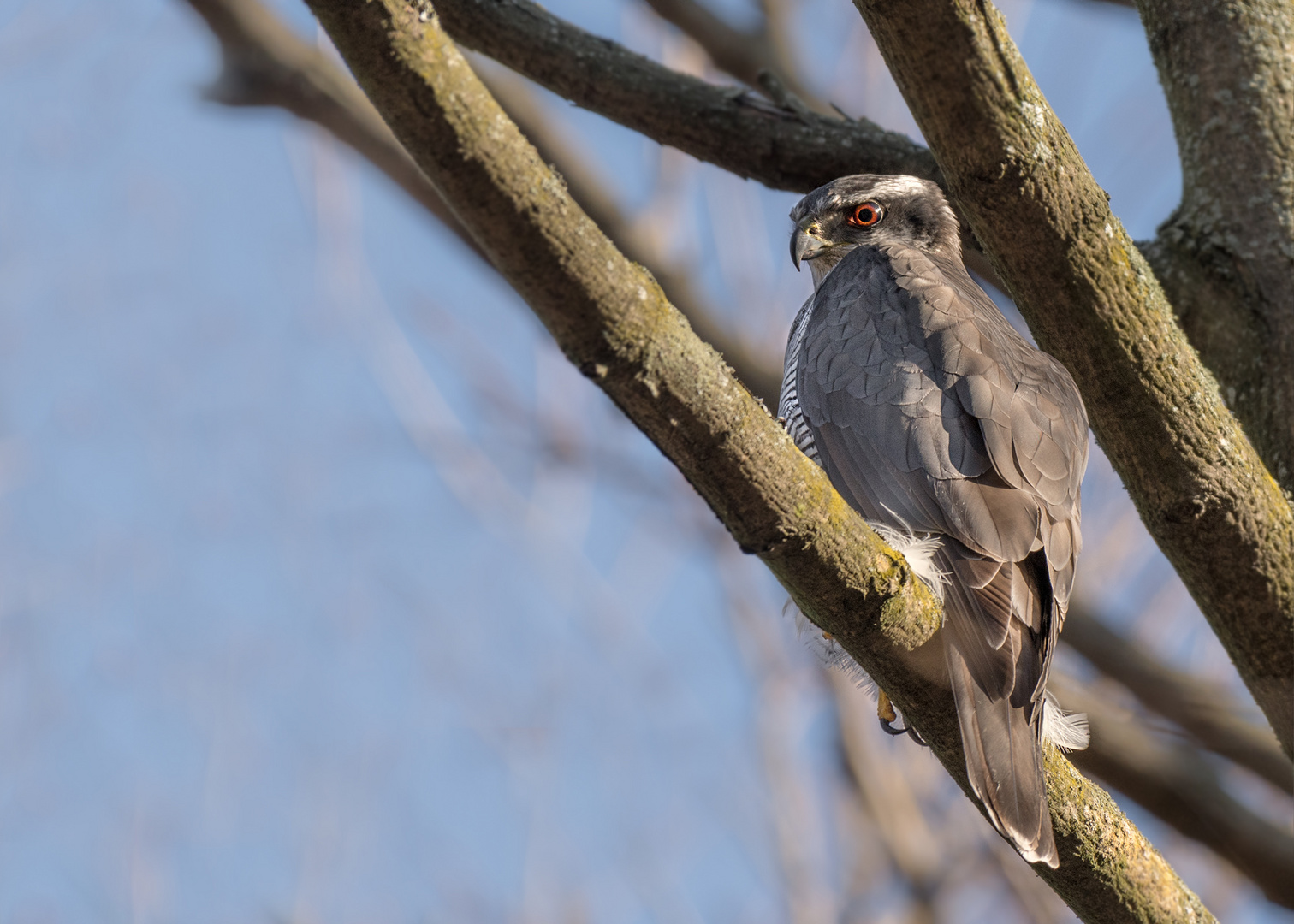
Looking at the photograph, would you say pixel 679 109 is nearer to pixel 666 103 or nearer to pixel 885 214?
pixel 666 103

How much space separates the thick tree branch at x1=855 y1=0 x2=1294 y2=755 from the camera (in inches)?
104

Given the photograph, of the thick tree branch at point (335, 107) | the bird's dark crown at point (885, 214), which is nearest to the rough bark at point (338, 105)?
the thick tree branch at point (335, 107)

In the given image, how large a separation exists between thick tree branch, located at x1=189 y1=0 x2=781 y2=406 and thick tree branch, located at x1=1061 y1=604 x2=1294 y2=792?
1.52 metres

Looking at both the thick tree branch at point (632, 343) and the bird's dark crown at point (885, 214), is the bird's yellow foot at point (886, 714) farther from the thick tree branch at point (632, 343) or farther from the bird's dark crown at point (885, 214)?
the bird's dark crown at point (885, 214)

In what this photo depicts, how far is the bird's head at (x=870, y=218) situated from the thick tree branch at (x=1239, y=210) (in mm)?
1343

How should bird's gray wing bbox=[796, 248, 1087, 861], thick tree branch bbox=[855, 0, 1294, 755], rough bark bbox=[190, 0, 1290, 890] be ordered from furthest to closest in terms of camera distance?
1. rough bark bbox=[190, 0, 1290, 890]
2. bird's gray wing bbox=[796, 248, 1087, 861]
3. thick tree branch bbox=[855, 0, 1294, 755]

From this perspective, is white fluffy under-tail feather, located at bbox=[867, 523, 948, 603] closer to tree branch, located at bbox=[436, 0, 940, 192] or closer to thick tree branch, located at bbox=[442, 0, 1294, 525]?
thick tree branch, located at bbox=[442, 0, 1294, 525]

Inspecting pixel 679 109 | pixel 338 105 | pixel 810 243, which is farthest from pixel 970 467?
pixel 338 105

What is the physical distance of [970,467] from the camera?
346 cm

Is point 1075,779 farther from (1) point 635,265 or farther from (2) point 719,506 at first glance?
(1) point 635,265

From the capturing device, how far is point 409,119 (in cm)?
187

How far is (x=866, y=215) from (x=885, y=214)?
0.11 metres

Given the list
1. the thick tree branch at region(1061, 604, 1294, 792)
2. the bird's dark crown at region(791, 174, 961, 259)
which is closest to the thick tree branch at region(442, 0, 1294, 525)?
the bird's dark crown at region(791, 174, 961, 259)

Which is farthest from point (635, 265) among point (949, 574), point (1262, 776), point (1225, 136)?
point (1262, 776)
